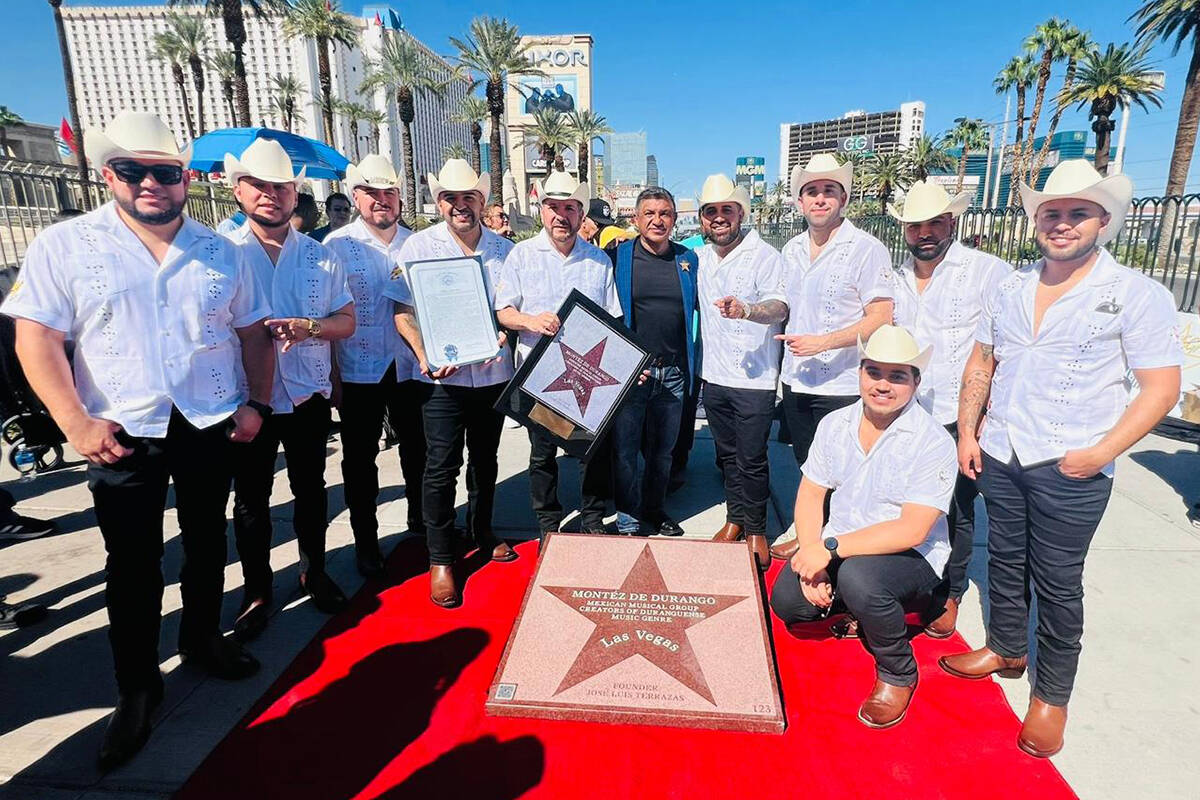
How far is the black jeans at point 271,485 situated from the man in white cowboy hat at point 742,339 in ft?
7.78

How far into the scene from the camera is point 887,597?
107 inches

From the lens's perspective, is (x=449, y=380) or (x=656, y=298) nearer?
(x=449, y=380)

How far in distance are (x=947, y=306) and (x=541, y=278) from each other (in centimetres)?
226

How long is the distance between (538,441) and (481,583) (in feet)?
3.04

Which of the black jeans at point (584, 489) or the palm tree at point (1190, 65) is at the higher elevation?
the palm tree at point (1190, 65)

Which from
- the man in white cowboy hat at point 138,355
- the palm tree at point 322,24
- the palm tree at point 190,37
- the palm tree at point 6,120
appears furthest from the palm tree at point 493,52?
the palm tree at point 6,120

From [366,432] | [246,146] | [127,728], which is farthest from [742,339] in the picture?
[246,146]

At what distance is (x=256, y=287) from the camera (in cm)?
283

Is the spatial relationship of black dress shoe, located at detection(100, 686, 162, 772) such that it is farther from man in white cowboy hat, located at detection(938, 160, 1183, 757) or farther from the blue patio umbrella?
the blue patio umbrella

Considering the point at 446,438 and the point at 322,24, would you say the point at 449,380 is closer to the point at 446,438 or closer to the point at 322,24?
the point at 446,438

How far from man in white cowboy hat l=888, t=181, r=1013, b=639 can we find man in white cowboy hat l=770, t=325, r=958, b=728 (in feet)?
1.97

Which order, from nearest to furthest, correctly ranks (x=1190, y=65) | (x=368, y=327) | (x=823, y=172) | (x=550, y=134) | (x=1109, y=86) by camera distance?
(x=823, y=172) < (x=368, y=327) < (x=1190, y=65) < (x=1109, y=86) < (x=550, y=134)

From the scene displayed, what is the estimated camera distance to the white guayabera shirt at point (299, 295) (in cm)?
315

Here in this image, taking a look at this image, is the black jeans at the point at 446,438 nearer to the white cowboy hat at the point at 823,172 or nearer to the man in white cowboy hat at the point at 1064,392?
the white cowboy hat at the point at 823,172
